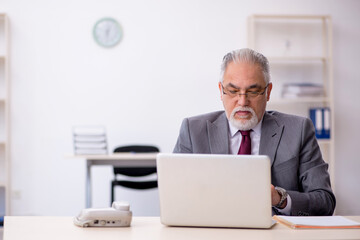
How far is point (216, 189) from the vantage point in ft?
4.89

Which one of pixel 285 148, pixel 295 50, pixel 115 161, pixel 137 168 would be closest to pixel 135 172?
pixel 137 168

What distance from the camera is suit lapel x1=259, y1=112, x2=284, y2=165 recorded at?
6.88ft

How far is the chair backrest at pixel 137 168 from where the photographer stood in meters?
5.03

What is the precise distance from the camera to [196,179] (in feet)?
4.91

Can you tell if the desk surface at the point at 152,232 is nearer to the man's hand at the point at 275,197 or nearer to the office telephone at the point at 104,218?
the office telephone at the point at 104,218

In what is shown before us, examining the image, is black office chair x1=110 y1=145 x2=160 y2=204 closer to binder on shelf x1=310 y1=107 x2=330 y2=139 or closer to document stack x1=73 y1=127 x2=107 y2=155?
document stack x1=73 y1=127 x2=107 y2=155

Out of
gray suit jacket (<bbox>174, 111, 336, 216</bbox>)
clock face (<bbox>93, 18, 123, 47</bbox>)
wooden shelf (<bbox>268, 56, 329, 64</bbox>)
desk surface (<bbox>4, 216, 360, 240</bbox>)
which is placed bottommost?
desk surface (<bbox>4, 216, 360, 240</bbox>)

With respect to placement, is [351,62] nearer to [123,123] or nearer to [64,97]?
[123,123]

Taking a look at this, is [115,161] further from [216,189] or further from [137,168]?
[216,189]

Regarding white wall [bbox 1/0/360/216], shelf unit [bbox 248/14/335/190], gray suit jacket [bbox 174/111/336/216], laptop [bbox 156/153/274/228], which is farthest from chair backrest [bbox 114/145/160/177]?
laptop [bbox 156/153/274/228]

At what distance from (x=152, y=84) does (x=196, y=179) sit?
13.2ft

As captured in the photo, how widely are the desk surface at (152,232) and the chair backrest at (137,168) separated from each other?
3.39 m

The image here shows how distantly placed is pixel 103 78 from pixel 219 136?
3453mm

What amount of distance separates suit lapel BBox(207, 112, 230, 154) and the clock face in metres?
3.43
